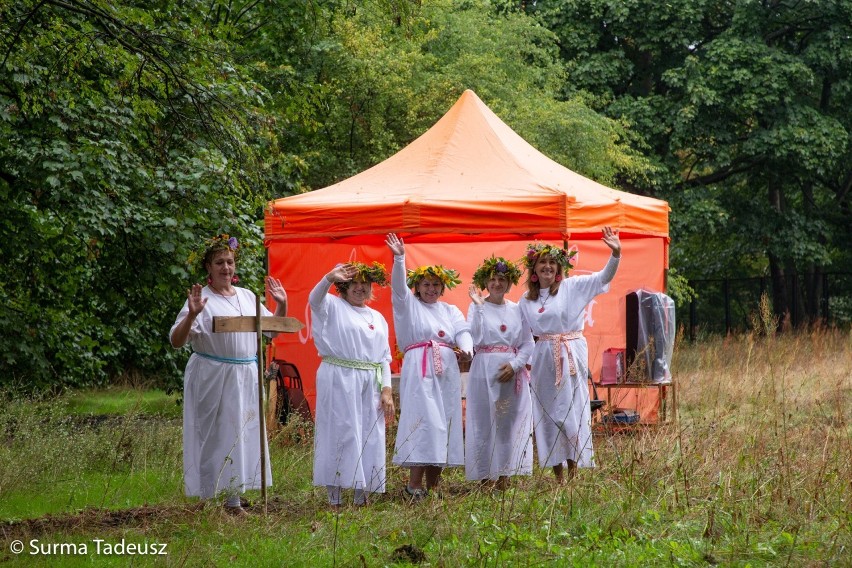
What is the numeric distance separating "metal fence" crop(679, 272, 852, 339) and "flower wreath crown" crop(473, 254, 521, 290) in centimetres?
1644

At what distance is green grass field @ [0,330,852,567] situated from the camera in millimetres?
5629

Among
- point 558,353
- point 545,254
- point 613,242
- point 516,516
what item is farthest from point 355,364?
point 613,242

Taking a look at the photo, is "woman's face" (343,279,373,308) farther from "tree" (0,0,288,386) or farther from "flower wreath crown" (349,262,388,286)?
"tree" (0,0,288,386)

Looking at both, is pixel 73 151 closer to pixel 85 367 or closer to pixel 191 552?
pixel 191 552

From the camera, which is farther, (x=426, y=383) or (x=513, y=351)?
(x=513, y=351)

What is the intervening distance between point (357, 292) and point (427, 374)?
79 centimetres

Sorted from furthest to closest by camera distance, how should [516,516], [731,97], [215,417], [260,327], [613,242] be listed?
[731,97], [613,242], [215,417], [260,327], [516,516]

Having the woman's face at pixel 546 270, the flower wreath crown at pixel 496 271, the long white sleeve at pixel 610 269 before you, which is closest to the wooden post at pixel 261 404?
the flower wreath crown at pixel 496 271

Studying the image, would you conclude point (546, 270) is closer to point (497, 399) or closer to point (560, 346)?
point (560, 346)

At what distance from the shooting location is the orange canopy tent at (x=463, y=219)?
10508 millimetres

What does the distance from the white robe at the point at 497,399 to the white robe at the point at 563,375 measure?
0.27 feet

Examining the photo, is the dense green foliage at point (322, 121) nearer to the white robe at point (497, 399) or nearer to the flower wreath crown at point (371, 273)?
the flower wreath crown at point (371, 273)

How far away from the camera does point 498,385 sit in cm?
836

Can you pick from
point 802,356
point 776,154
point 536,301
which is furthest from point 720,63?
point 536,301
